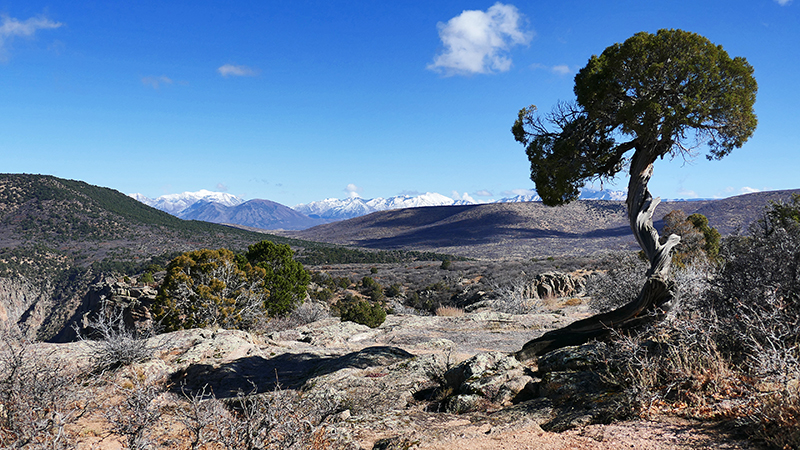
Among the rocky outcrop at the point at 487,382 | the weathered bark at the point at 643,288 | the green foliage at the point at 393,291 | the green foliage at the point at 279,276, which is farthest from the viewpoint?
the green foliage at the point at 393,291

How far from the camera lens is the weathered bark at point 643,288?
7977 mm

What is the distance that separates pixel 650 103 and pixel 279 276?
17302 millimetres

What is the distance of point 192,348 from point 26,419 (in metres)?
6.45

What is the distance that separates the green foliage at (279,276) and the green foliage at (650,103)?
48.8 ft

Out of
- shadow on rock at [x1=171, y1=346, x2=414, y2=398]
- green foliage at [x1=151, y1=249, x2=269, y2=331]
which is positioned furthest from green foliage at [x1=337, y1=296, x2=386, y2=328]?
shadow on rock at [x1=171, y1=346, x2=414, y2=398]

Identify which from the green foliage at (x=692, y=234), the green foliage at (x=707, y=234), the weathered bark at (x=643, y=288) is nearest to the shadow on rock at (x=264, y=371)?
the weathered bark at (x=643, y=288)

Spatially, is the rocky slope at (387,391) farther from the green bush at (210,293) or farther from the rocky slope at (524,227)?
the rocky slope at (524,227)

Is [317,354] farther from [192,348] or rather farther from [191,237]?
[191,237]

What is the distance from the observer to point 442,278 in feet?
130

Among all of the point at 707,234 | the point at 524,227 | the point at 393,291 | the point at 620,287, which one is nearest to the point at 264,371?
the point at 620,287

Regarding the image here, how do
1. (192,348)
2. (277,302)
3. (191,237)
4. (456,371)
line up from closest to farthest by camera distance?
(456,371) < (192,348) < (277,302) < (191,237)

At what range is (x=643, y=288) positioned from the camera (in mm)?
8117

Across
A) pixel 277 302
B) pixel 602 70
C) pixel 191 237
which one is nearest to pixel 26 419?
pixel 602 70

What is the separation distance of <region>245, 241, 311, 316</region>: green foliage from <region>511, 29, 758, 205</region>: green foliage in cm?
1489
